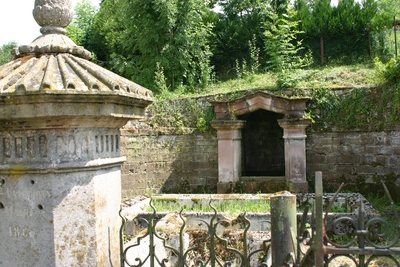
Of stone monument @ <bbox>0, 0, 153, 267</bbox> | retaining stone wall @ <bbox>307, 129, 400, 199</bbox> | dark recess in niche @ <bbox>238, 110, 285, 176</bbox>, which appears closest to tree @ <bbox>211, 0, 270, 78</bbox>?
dark recess in niche @ <bbox>238, 110, 285, 176</bbox>

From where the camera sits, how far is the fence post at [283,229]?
264 centimetres

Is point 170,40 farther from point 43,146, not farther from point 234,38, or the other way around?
point 43,146

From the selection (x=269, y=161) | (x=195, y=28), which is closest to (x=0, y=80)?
(x=269, y=161)

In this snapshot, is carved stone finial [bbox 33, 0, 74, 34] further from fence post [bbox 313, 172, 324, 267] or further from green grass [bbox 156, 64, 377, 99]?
green grass [bbox 156, 64, 377, 99]

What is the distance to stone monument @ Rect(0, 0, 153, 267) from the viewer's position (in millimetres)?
2367

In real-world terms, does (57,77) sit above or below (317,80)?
below

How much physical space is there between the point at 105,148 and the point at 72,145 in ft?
0.81

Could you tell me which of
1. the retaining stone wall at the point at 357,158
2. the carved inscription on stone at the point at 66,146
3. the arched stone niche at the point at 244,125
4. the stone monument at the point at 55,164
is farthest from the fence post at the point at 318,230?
the retaining stone wall at the point at 357,158

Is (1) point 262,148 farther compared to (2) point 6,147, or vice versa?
(1) point 262,148

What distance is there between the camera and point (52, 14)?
2666 millimetres

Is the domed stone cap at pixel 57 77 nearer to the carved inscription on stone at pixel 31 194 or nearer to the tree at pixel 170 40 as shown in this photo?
the carved inscription on stone at pixel 31 194

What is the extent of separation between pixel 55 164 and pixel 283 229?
4.95 ft

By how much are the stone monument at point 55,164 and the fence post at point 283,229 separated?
3.70 ft

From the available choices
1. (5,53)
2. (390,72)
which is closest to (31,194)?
(390,72)
